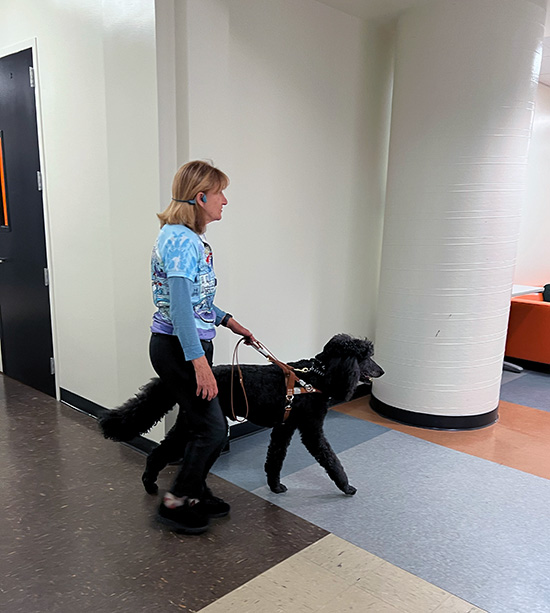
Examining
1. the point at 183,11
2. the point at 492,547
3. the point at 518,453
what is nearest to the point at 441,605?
the point at 492,547

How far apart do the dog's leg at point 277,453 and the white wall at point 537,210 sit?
4098 mm

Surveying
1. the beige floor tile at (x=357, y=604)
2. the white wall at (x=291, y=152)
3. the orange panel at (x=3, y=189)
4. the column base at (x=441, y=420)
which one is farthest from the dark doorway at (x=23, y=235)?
the beige floor tile at (x=357, y=604)

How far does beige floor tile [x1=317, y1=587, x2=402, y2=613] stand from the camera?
1.82m

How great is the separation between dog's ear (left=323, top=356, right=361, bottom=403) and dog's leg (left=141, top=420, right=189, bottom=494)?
698 millimetres

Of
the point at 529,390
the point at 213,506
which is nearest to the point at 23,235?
the point at 213,506

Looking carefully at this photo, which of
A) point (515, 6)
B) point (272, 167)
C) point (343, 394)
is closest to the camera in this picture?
point (343, 394)

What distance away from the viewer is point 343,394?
2.36 meters

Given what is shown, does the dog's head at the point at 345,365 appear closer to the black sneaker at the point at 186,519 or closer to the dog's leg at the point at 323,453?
the dog's leg at the point at 323,453

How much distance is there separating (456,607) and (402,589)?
0.19 metres

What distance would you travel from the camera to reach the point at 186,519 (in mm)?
2248

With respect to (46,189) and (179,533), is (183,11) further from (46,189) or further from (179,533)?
(179,533)

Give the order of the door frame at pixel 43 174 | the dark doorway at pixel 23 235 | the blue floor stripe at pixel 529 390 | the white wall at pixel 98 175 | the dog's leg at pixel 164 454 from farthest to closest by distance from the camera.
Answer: the blue floor stripe at pixel 529 390 → the dark doorway at pixel 23 235 → the door frame at pixel 43 174 → the white wall at pixel 98 175 → the dog's leg at pixel 164 454

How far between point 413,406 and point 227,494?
1451 millimetres

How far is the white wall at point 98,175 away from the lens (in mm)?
2691
